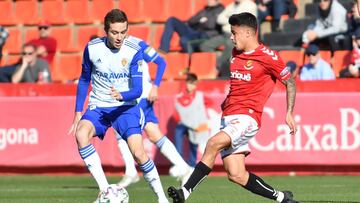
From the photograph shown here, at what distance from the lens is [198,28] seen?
22359 millimetres

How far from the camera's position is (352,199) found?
1312cm

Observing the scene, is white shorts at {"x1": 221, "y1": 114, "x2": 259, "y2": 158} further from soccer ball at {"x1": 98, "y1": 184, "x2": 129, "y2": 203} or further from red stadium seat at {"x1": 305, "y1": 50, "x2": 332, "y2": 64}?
red stadium seat at {"x1": 305, "y1": 50, "x2": 332, "y2": 64}

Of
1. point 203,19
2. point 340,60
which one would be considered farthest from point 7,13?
point 340,60

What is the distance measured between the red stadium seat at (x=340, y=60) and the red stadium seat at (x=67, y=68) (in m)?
6.25

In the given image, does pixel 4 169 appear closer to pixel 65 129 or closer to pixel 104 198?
pixel 65 129

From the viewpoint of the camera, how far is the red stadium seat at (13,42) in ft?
82.5

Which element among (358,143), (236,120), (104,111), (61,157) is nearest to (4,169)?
(61,157)

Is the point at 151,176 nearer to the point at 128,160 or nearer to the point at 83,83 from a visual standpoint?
the point at 83,83

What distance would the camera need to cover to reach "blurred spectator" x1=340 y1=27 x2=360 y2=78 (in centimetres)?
1888

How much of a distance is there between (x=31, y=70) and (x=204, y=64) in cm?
351

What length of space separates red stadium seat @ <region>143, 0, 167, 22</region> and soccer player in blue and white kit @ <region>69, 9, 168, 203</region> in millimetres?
11481

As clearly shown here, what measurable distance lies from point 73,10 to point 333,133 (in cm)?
952

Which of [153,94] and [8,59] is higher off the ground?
[153,94]

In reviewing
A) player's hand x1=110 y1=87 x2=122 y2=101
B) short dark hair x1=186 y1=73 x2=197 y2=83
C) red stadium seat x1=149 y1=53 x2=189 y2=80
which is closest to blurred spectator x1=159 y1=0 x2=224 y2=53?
red stadium seat x1=149 y1=53 x2=189 y2=80
